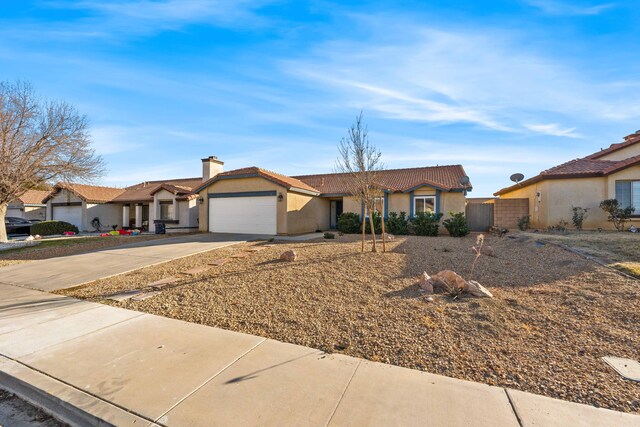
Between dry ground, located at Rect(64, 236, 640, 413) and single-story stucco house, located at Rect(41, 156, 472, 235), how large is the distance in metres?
8.22

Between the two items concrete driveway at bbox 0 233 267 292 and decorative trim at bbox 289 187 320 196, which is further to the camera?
decorative trim at bbox 289 187 320 196

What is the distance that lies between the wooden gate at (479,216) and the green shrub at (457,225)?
9.09ft

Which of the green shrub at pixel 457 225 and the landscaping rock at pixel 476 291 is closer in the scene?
the landscaping rock at pixel 476 291

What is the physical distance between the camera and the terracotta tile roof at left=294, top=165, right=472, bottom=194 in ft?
58.4

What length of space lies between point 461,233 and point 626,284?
10.3m

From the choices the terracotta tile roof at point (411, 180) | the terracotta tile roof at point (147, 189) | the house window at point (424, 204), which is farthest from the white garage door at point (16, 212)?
the house window at point (424, 204)

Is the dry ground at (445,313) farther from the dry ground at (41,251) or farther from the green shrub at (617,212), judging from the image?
the green shrub at (617,212)

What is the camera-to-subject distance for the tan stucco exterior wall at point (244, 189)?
16812 mm

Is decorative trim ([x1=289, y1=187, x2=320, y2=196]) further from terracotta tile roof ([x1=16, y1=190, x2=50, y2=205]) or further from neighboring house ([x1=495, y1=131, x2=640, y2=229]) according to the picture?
terracotta tile roof ([x1=16, y1=190, x2=50, y2=205])

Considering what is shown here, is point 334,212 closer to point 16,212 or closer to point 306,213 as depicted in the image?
point 306,213

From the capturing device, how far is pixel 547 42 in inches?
333

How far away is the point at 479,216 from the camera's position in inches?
717

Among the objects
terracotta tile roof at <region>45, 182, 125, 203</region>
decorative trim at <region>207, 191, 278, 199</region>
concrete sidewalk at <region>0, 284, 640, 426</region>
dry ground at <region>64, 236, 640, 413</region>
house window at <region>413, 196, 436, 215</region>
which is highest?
terracotta tile roof at <region>45, 182, 125, 203</region>

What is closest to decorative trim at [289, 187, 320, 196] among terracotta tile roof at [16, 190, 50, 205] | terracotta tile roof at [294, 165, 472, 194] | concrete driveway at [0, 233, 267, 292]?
terracotta tile roof at [294, 165, 472, 194]
